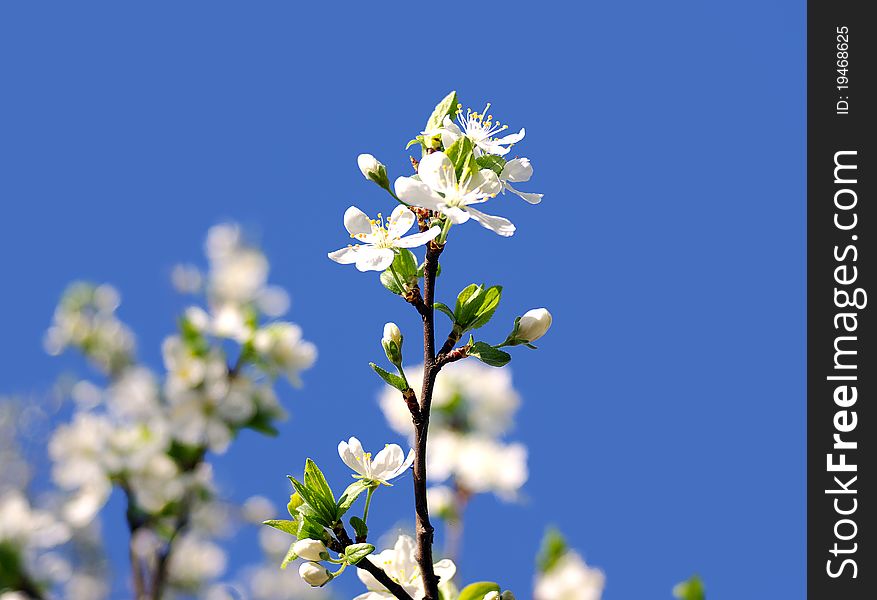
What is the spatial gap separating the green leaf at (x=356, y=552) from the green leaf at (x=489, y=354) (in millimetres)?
233

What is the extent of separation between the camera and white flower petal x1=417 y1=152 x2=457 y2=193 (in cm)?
100

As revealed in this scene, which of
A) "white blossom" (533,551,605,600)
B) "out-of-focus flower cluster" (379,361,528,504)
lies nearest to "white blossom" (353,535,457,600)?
"white blossom" (533,551,605,600)

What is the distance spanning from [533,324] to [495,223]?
0.42 ft

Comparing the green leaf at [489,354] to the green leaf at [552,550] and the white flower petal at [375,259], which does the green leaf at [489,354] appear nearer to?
the white flower petal at [375,259]

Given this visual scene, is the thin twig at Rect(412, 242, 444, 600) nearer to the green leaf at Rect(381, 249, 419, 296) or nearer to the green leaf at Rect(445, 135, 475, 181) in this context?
the green leaf at Rect(381, 249, 419, 296)

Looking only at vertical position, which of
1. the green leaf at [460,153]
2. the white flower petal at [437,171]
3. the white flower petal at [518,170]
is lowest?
the white flower petal at [437,171]

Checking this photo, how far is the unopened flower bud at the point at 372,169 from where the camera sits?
1.07 m

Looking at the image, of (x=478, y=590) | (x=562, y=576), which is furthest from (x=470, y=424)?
(x=478, y=590)

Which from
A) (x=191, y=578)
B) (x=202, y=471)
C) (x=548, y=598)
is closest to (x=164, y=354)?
(x=202, y=471)

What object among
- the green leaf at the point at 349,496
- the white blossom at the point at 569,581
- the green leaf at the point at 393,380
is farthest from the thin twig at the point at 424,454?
the white blossom at the point at 569,581

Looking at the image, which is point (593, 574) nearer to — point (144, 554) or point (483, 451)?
point (483, 451)

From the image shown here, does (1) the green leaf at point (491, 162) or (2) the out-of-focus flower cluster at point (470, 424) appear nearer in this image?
(1) the green leaf at point (491, 162)

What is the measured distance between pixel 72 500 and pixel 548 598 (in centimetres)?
182
